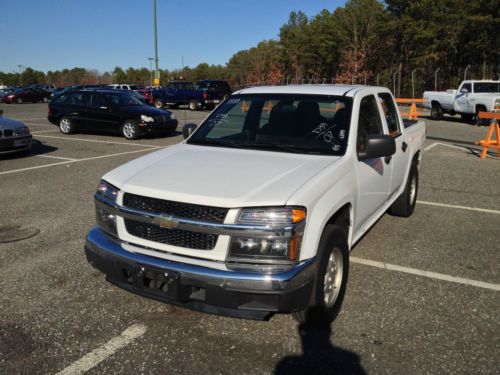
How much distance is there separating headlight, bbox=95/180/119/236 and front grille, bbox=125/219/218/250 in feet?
0.57

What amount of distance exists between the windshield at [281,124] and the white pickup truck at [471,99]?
16918 millimetres

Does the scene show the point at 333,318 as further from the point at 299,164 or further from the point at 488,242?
the point at 488,242

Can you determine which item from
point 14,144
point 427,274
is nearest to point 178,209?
point 427,274

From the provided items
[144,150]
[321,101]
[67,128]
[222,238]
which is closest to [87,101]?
[67,128]

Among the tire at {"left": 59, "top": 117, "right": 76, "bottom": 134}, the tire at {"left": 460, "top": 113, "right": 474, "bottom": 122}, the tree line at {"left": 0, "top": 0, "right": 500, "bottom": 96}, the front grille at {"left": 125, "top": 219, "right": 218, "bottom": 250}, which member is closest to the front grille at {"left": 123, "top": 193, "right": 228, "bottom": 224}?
the front grille at {"left": 125, "top": 219, "right": 218, "bottom": 250}

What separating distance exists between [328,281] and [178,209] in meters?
1.25

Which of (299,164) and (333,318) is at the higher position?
(299,164)

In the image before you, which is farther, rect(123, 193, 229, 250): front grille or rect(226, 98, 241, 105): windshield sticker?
rect(226, 98, 241, 105): windshield sticker

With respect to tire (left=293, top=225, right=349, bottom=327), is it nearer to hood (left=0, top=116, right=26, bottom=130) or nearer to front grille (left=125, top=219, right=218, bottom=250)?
front grille (left=125, top=219, right=218, bottom=250)

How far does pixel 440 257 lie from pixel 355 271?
1.09 metres

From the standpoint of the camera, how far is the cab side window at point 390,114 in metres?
5.12

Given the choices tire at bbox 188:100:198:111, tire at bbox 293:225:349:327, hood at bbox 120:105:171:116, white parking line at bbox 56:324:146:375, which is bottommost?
white parking line at bbox 56:324:146:375

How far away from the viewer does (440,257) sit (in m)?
4.83

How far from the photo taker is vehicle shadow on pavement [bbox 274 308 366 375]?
290 centimetres
